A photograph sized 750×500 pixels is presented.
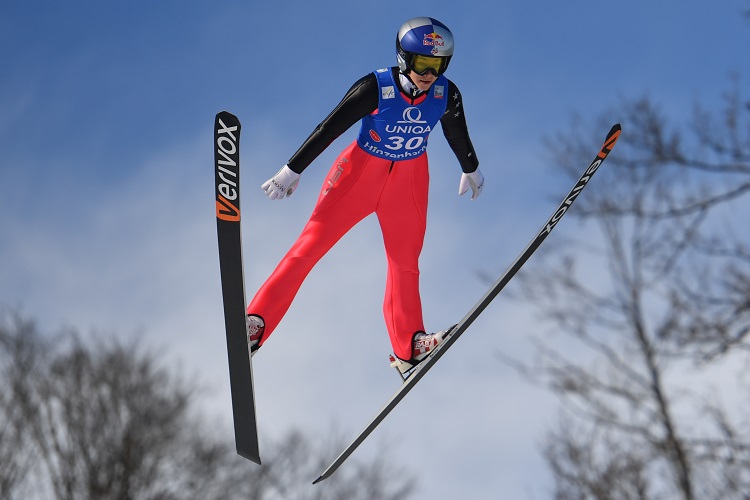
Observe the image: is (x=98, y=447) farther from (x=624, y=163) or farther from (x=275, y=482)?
(x=624, y=163)

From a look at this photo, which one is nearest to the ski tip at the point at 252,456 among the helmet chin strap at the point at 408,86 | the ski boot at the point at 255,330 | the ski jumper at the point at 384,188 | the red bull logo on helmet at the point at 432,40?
the ski boot at the point at 255,330

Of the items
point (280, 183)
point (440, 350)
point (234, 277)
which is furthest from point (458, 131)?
point (234, 277)

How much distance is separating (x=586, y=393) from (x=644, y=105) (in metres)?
4.78

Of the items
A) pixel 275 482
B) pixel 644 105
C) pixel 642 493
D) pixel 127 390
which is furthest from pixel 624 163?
pixel 127 390

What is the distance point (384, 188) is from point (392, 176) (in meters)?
0.08

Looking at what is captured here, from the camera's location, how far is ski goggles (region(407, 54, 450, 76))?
4.30 meters

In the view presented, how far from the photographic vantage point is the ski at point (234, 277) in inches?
168

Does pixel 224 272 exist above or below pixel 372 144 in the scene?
below

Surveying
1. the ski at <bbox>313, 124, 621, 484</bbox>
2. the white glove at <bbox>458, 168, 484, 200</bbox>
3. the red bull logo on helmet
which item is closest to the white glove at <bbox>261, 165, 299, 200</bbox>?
the red bull logo on helmet

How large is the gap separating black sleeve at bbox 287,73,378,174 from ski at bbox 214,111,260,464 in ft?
1.26

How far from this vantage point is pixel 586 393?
12.9 metres

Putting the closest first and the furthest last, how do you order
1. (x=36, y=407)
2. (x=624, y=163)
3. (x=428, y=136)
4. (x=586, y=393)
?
(x=428, y=136), (x=586, y=393), (x=624, y=163), (x=36, y=407)

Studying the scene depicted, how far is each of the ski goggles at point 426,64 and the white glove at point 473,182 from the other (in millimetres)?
868

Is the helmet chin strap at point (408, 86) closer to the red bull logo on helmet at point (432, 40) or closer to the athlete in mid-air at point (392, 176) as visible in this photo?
the athlete in mid-air at point (392, 176)
